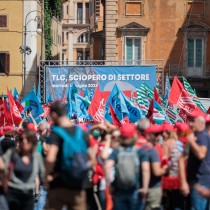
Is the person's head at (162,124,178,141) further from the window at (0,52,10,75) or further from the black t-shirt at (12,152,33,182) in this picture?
the window at (0,52,10,75)

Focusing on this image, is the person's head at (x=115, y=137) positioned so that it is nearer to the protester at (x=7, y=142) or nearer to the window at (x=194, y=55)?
the protester at (x=7, y=142)

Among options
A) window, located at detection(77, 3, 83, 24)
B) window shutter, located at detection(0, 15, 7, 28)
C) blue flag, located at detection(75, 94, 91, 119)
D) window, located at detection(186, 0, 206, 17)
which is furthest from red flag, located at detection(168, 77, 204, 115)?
window, located at detection(77, 3, 83, 24)

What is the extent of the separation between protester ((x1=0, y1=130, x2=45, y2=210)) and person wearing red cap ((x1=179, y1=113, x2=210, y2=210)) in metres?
1.90

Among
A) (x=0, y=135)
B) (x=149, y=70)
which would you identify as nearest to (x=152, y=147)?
(x=0, y=135)

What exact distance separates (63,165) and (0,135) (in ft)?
15.9

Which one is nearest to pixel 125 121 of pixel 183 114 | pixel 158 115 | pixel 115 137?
pixel 158 115

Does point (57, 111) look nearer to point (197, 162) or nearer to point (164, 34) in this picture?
point (197, 162)

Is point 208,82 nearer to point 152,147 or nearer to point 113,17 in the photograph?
point 113,17

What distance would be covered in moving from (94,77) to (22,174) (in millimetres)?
32680

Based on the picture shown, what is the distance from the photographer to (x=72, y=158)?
1021cm

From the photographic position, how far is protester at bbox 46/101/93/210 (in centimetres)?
1021

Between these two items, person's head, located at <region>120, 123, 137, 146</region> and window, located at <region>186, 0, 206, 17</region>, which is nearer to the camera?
person's head, located at <region>120, 123, 137, 146</region>

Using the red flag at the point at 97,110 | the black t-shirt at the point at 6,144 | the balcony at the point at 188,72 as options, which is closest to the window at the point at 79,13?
the balcony at the point at 188,72

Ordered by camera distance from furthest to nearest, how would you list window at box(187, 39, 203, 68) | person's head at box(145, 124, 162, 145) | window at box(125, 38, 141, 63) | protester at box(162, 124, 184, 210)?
1. window at box(187, 39, 203, 68)
2. window at box(125, 38, 141, 63)
3. protester at box(162, 124, 184, 210)
4. person's head at box(145, 124, 162, 145)
